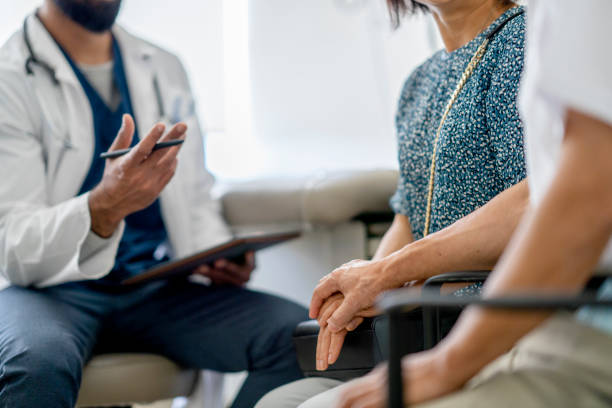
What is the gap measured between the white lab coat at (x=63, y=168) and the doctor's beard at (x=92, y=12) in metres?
0.07

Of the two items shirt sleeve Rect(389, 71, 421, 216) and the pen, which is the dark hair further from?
the pen

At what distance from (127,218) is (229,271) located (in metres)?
0.25

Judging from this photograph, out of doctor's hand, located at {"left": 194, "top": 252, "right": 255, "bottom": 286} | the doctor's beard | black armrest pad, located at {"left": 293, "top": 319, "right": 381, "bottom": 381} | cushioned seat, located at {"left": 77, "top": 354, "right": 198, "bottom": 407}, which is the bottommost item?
cushioned seat, located at {"left": 77, "top": 354, "right": 198, "bottom": 407}

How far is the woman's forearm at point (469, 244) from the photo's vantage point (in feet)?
2.23

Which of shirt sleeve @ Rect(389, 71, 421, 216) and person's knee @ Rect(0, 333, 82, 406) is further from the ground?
shirt sleeve @ Rect(389, 71, 421, 216)

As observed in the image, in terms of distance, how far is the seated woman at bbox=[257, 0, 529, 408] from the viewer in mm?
701

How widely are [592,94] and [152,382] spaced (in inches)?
37.1

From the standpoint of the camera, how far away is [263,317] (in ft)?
3.87

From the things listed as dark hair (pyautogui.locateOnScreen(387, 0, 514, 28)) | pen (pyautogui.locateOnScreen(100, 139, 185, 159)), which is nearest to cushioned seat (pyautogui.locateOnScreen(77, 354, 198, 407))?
pen (pyautogui.locateOnScreen(100, 139, 185, 159))

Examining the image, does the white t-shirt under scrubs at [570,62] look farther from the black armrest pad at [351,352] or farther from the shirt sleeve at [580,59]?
the black armrest pad at [351,352]

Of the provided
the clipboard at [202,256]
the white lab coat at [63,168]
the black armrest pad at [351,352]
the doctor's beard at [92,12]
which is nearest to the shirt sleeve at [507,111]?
the black armrest pad at [351,352]

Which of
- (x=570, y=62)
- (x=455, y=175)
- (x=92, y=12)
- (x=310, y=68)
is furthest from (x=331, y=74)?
(x=570, y=62)

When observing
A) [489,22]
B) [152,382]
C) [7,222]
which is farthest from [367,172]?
[7,222]

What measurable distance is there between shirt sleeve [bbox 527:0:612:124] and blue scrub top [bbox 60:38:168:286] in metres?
1.01
